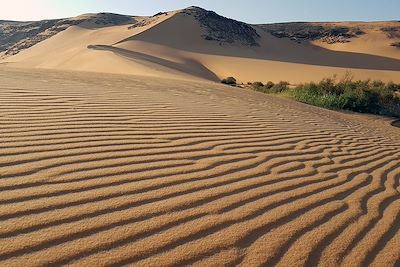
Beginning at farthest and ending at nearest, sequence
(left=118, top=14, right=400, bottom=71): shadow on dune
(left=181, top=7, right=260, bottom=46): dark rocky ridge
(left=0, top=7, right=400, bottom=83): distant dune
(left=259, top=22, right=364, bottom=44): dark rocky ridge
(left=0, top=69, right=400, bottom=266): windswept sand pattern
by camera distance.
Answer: (left=259, top=22, right=364, bottom=44): dark rocky ridge, (left=181, top=7, right=260, bottom=46): dark rocky ridge, (left=118, top=14, right=400, bottom=71): shadow on dune, (left=0, top=7, right=400, bottom=83): distant dune, (left=0, top=69, right=400, bottom=266): windswept sand pattern

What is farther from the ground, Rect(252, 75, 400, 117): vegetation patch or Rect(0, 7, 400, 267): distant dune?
Rect(0, 7, 400, 267): distant dune

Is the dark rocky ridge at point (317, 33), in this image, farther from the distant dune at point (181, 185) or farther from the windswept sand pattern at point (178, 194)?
the windswept sand pattern at point (178, 194)

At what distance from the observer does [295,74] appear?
2719 centimetres

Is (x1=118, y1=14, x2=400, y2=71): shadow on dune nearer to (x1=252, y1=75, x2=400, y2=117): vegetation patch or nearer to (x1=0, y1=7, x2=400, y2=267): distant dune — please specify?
(x1=252, y1=75, x2=400, y2=117): vegetation patch

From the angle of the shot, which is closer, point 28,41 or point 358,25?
point 28,41

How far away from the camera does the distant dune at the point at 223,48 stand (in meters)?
27.1

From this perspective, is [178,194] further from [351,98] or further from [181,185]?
[351,98]

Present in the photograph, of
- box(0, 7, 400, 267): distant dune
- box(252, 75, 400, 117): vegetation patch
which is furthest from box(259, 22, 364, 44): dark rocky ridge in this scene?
box(0, 7, 400, 267): distant dune

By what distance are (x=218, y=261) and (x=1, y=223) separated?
1.12 metres

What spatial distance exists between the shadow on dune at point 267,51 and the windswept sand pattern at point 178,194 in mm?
29707

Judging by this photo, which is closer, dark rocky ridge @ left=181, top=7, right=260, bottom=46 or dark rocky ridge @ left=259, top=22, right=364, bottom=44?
dark rocky ridge @ left=181, top=7, right=260, bottom=46

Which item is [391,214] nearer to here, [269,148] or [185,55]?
[269,148]

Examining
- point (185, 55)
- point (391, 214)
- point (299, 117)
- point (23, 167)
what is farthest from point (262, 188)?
point (185, 55)

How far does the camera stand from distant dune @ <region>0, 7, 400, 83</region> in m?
27.1
